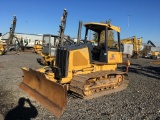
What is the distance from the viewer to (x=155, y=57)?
43562 mm

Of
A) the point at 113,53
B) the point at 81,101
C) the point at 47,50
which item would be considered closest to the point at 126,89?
the point at 113,53

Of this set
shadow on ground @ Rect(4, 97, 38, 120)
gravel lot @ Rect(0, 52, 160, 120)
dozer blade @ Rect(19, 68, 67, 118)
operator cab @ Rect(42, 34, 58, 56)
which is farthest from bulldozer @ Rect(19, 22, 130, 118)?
operator cab @ Rect(42, 34, 58, 56)

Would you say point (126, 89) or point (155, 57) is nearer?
point (126, 89)

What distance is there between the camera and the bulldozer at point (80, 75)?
8.03m

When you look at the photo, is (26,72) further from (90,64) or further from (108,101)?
(108,101)

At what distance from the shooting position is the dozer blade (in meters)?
6.73

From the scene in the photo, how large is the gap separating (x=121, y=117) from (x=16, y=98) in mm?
4004

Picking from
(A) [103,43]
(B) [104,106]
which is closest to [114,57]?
(A) [103,43]

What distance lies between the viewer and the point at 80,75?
888 cm

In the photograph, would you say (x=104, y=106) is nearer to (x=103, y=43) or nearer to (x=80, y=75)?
(x=80, y=75)

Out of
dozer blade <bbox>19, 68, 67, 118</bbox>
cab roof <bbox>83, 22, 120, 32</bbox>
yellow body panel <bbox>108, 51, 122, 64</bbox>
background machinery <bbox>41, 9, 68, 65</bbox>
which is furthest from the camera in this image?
background machinery <bbox>41, 9, 68, 65</bbox>

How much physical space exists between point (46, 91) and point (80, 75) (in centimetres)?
161

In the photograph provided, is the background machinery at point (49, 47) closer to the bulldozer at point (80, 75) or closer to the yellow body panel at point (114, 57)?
the yellow body panel at point (114, 57)

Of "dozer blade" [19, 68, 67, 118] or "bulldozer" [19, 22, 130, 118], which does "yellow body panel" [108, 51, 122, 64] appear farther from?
"dozer blade" [19, 68, 67, 118]
